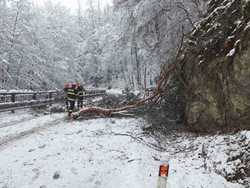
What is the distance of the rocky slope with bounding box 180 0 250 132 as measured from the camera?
5.34m

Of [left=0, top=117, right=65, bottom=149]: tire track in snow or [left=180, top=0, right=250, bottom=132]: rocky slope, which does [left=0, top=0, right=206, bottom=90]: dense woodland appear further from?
[left=0, top=117, right=65, bottom=149]: tire track in snow

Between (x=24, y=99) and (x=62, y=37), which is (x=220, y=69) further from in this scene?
(x=62, y=37)

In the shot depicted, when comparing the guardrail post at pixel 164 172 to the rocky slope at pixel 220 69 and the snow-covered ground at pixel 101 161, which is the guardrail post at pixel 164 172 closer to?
the snow-covered ground at pixel 101 161

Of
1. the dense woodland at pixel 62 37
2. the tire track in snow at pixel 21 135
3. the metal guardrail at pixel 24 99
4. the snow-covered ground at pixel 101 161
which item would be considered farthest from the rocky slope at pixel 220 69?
the metal guardrail at pixel 24 99

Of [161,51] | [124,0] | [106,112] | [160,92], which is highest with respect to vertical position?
[124,0]

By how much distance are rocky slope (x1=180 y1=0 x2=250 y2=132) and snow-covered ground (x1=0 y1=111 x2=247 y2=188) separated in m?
0.75

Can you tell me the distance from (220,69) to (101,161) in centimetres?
436

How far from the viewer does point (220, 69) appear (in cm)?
618

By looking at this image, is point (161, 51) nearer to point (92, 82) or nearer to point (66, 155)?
point (66, 155)

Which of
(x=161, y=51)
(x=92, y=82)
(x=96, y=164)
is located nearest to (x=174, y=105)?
(x=161, y=51)

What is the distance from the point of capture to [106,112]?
36.2 ft

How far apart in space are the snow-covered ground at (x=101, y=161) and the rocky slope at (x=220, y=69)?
753 millimetres

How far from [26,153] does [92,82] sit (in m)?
50.0

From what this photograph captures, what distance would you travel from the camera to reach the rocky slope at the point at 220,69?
5336mm
